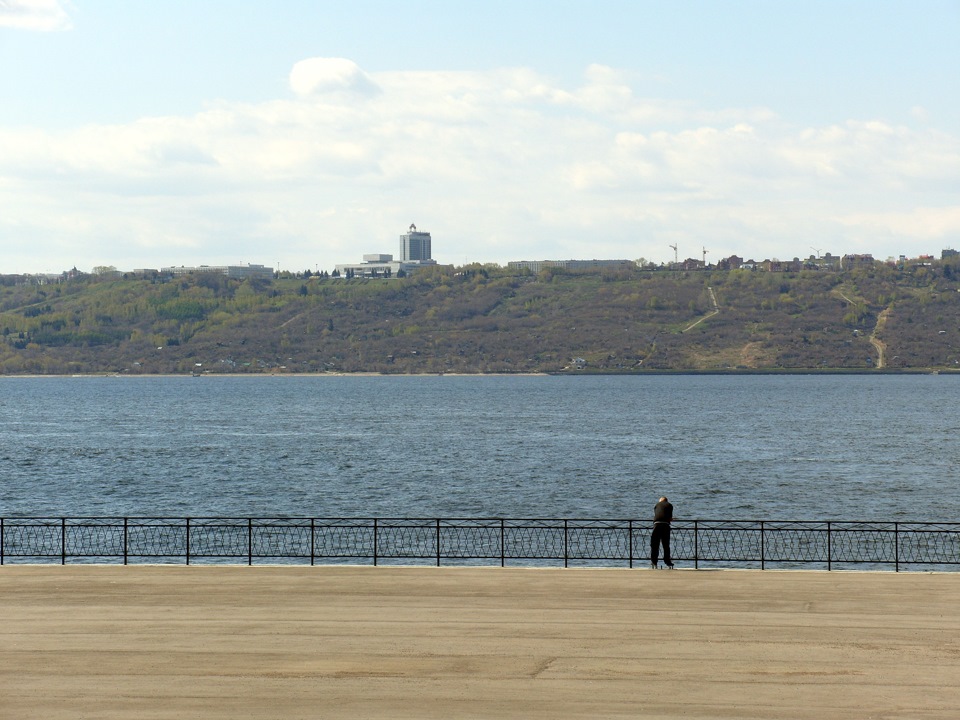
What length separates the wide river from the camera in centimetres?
6281

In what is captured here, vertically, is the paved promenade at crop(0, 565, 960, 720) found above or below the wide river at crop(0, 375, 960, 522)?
above

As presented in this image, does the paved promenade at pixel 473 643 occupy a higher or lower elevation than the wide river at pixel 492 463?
higher

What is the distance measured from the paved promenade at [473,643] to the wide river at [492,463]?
34.4m

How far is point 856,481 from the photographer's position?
241ft

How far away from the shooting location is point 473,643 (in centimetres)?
1848

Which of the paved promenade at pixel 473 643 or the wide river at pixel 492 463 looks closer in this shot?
the paved promenade at pixel 473 643

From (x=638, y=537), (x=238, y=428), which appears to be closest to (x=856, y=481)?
(x=638, y=537)

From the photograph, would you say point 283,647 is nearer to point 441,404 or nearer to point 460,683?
point 460,683

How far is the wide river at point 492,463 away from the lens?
206 ft

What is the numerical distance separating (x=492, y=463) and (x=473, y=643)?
66337mm

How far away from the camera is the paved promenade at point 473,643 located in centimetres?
1552

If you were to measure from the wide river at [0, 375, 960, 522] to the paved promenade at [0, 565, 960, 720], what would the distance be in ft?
113

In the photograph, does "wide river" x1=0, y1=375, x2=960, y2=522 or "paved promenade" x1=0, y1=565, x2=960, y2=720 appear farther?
"wide river" x1=0, y1=375, x2=960, y2=522

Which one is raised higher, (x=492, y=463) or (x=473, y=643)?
(x=473, y=643)
